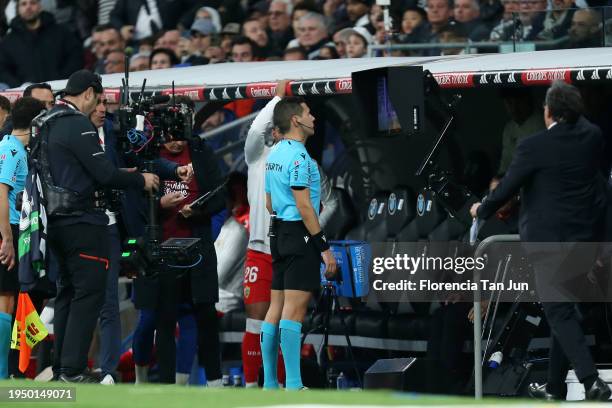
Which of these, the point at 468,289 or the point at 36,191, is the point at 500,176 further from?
the point at 36,191

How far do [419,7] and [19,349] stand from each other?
5.30 m

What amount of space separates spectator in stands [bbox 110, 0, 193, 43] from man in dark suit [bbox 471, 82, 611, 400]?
30.5 ft

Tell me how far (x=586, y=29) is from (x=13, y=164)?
4053 mm

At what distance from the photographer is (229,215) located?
13.4m

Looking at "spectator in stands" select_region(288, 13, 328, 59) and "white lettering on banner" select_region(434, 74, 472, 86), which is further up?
"white lettering on banner" select_region(434, 74, 472, 86)

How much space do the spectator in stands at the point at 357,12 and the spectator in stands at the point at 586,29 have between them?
390cm

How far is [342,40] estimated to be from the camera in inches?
609

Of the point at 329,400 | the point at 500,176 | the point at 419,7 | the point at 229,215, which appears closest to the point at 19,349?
the point at 229,215

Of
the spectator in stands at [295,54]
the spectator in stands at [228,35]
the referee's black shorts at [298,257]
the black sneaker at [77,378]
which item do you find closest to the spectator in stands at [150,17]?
the spectator in stands at [228,35]

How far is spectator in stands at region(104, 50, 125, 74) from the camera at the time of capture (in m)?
17.5

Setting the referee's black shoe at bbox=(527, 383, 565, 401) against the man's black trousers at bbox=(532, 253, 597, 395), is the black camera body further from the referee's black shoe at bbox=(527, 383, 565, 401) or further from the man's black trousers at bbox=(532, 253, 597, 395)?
the referee's black shoe at bbox=(527, 383, 565, 401)

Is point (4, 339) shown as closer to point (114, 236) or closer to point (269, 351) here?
point (114, 236)

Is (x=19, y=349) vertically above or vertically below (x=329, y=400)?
below

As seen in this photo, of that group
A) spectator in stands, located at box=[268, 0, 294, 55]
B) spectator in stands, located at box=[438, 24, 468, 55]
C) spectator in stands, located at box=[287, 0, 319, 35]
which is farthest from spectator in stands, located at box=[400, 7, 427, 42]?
spectator in stands, located at box=[268, 0, 294, 55]
